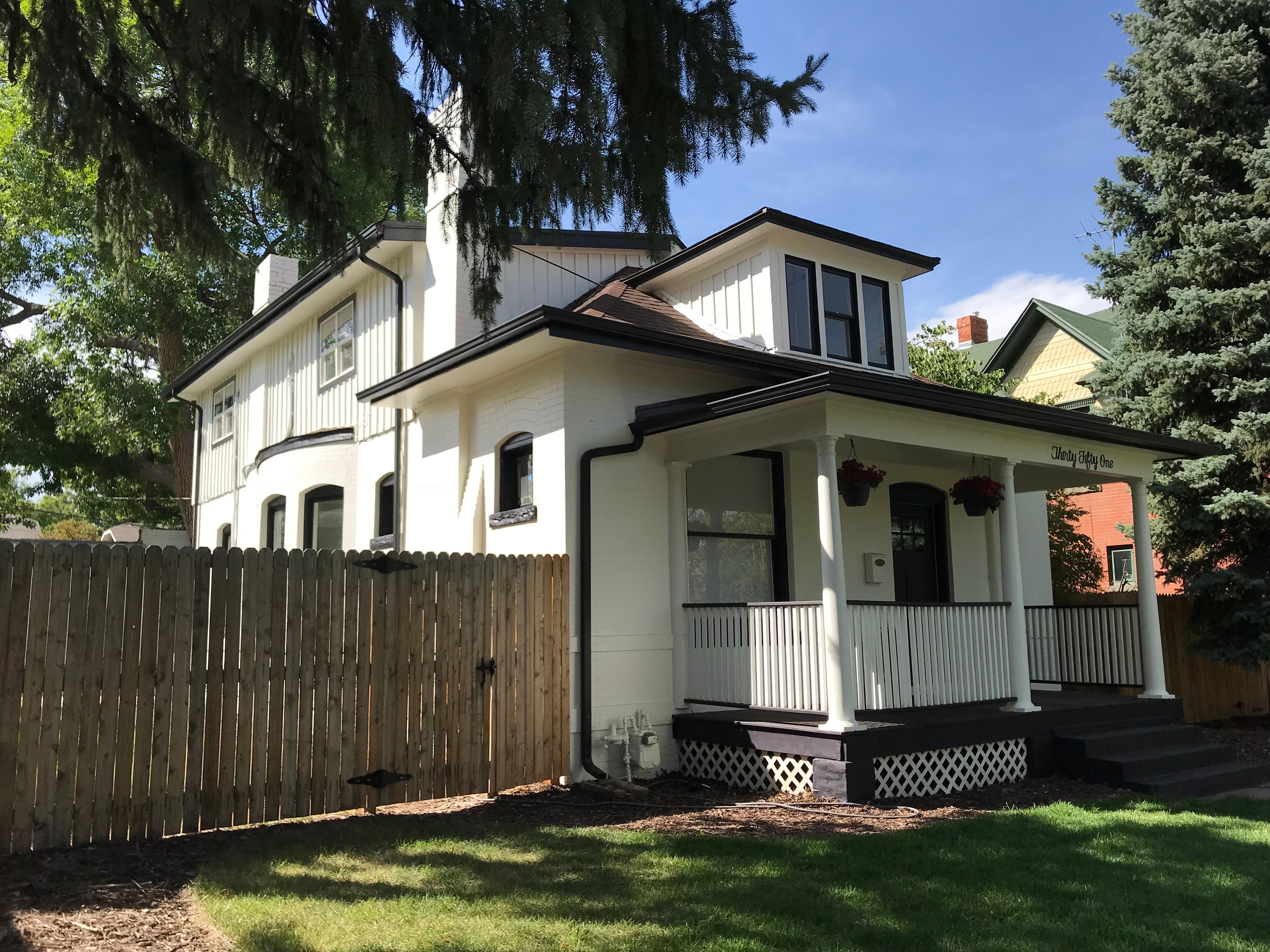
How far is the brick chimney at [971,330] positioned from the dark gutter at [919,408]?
69.5ft

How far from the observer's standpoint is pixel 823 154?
7750mm

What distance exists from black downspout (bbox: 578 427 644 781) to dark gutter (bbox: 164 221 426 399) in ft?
9.63

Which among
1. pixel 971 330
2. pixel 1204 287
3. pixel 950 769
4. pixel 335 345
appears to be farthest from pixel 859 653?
pixel 971 330

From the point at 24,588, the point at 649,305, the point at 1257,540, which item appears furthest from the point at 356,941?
the point at 1257,540

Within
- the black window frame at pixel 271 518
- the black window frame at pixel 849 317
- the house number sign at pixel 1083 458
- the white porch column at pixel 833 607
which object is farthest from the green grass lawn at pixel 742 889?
the black window frame at pixel 271 518

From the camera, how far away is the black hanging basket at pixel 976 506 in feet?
34.7

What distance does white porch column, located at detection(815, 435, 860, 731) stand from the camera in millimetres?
8328

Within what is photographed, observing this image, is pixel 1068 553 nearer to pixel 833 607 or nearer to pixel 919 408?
pixel 919 408

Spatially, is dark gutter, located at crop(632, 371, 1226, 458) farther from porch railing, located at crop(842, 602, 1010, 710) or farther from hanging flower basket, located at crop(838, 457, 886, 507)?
porch railing, located at crop(842, 602, 1010, 710)

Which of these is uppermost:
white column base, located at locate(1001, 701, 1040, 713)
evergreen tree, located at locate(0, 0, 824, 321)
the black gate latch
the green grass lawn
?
evergreen tree, located at locate(0, 0, 824, 321)

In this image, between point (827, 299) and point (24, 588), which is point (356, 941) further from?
point (827, 299)

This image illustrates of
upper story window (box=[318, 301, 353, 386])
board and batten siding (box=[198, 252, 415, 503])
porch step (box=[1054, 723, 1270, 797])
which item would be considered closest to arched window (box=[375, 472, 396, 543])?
board and batten siding (box=[198, 252, 415, 503])

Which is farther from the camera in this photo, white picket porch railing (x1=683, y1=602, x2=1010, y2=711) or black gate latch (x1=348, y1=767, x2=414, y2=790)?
white picket porch railing (x1=683, y1=602, x2=1010, y2=711)

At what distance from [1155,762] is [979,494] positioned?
3013mm
